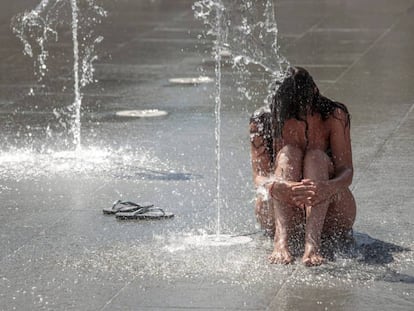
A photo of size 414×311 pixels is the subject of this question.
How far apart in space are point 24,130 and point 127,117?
42.2 inches

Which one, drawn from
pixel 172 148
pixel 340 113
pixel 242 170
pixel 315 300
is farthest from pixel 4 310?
pixel 172 148

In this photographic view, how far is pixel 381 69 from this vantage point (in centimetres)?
1476

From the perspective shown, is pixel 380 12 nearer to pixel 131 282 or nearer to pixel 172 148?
pixel 172 148

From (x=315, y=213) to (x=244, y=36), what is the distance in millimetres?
10406

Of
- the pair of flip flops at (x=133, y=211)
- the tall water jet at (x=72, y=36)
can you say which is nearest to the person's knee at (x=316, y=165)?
the pair of flip flops at (x=133, y=211)

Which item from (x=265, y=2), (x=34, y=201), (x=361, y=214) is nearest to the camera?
(x=361, y=214)

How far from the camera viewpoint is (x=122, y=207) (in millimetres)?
8859

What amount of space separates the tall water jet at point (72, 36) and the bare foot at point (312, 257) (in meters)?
4.16

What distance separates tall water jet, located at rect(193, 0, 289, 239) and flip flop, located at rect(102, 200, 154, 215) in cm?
166

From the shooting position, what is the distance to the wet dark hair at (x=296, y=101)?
7.71m

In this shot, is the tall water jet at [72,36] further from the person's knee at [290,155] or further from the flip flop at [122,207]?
the person's knee at [290,155]

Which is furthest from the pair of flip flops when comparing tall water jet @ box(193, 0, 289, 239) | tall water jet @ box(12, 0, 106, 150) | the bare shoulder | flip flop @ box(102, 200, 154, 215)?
tall water jet @ box(12, 0, 106, 150)

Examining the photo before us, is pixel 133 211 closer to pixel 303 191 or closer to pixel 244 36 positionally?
pixel 303 191

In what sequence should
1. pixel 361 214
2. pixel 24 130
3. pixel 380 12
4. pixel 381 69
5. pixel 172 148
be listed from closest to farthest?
pixel 361 214
pixel 172 148
pixel 24 130
pixel 381 69
pixel 380 12
